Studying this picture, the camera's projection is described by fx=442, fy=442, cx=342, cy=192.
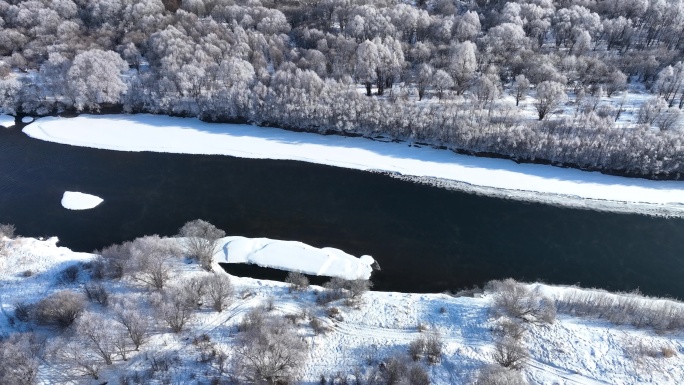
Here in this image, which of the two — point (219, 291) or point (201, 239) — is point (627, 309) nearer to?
point (219, 291)

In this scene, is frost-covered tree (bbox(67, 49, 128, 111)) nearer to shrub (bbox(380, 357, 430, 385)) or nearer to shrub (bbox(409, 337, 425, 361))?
shrub (bbox(409, 337, 425, 361))

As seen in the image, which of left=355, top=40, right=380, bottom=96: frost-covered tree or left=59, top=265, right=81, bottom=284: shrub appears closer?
left=59, top=265, right=81, bottom=284: shrub

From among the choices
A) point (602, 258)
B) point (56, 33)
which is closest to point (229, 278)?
point (602, 258)

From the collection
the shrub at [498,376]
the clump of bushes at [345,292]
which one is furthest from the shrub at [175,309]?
the shrub at [498,376]

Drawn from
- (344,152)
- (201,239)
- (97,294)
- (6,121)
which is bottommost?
(97,294)

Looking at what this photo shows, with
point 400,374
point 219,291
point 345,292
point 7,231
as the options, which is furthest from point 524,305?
point 7,231

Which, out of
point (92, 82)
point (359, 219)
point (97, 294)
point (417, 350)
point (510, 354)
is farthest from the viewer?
point (92, 82)

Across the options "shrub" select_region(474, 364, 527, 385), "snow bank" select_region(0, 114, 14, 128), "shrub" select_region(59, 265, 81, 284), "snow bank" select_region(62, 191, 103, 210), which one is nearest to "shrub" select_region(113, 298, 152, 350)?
"shrub" select_region(59, 265, 81, 284)

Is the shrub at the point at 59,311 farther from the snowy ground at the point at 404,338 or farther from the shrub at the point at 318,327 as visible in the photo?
the shrub at the point at 318,327
